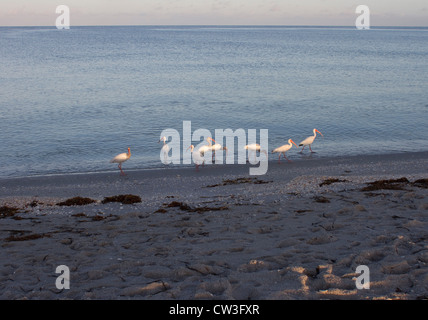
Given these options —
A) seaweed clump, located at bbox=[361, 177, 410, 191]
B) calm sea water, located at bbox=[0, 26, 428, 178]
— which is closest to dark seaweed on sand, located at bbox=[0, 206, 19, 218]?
calm sea water, located at bbox=[0, 26, 428, 178]

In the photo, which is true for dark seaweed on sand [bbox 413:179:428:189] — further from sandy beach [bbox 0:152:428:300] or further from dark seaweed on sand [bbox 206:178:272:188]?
dark seaweed on sand [bbox 206:178:272:188]

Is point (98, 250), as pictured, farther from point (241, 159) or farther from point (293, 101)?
point (293, 101)

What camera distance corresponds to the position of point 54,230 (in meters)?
9.12

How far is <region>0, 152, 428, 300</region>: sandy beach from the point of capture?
587 cm

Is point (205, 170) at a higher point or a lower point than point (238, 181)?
lower

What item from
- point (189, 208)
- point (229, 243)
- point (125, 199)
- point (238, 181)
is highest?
point (229, 243)

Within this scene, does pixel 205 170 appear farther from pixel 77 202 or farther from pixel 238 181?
pixel 77 202

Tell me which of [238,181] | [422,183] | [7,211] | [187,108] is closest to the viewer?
[7,211]

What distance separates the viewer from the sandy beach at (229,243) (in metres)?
5.87

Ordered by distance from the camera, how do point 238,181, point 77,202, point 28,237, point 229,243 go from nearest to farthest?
point 229,243 → point 28,237 → point 77,202 → point 238,181

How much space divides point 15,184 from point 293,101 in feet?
78.6

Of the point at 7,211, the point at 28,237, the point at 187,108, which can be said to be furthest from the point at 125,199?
the point at 187,108

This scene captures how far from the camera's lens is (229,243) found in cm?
766

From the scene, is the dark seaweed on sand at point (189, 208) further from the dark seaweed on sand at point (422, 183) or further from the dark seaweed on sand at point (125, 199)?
the dark seaweed on sand at point (422, 183)
